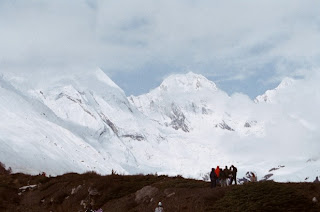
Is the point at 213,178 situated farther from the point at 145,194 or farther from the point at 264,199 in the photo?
the point at 264,199

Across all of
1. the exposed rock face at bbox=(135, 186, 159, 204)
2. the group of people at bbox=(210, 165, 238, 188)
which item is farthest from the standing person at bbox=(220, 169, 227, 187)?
the exposed rock face at bbox=(135, 186, 159, 204)

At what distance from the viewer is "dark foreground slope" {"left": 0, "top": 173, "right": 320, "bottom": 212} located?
70.5 feet

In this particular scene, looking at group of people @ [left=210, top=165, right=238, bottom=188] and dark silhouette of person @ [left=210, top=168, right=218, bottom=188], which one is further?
group of people @ [left=210, top=165, right=238, bottom=188]

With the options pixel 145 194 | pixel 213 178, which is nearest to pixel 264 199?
pixel 213 178

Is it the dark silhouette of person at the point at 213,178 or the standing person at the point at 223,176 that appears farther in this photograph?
the standing person at the point at 223,176

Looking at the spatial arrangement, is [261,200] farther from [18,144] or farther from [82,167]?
[82,167]

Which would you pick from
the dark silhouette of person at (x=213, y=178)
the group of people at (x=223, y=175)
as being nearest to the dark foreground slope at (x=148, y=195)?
the dark silhouette of person at (x=213, y=178)

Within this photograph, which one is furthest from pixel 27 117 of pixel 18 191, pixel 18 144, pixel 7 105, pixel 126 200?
pixel 126 200

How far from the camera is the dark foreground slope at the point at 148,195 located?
2148cm

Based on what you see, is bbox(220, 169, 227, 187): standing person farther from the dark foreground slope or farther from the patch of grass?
the patch of grass

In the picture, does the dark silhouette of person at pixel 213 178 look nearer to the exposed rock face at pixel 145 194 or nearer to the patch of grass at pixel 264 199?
the patch of grass at pixel 264 199

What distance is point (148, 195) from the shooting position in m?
26.7

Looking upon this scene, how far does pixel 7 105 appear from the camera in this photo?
149375 mm

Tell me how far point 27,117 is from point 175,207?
13453cm
